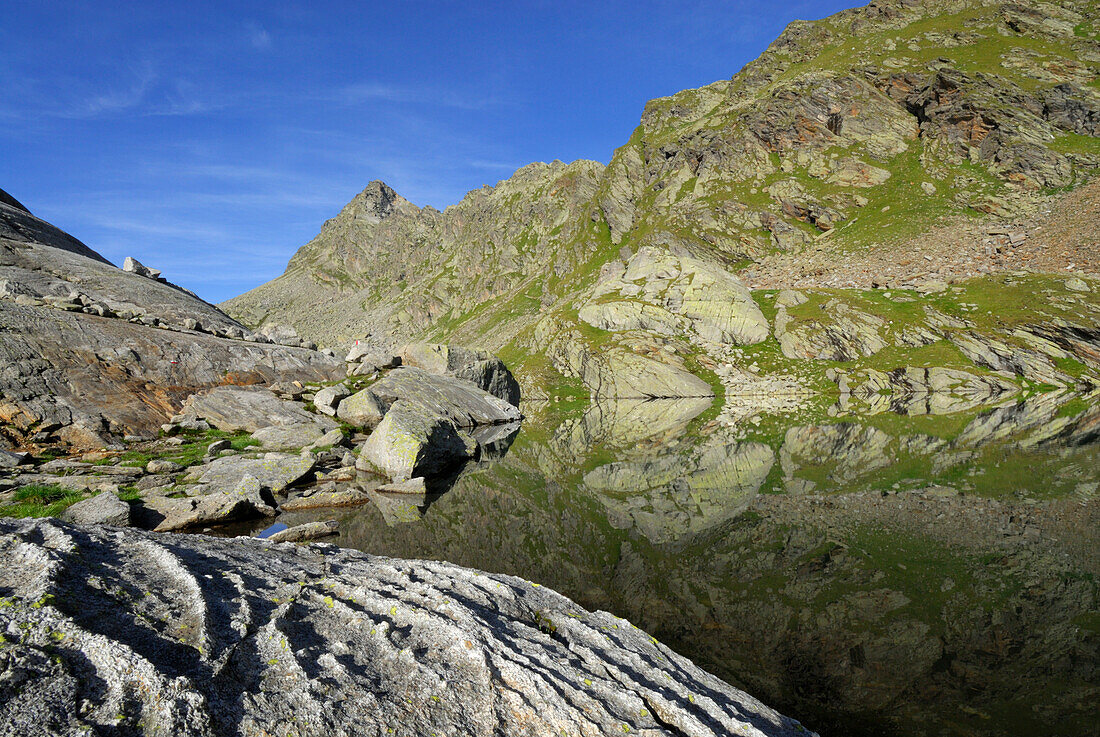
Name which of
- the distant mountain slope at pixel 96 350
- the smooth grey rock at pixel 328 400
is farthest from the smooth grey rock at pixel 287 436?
the distant mountain slope at pixel 96 350

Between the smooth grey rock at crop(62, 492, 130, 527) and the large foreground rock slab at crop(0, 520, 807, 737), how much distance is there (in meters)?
8.48

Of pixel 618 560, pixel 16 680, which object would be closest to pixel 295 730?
pixel 16 680

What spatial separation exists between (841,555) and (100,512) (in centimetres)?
2654

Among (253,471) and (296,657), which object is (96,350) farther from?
(296,657)

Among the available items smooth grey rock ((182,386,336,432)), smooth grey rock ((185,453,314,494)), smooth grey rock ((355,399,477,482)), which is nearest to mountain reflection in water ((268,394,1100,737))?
smooth grey rock ((355,399,477,482))

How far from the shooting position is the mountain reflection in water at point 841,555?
10.2m

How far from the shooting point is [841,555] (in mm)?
16406

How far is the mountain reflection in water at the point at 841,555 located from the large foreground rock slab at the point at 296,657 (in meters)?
3.19

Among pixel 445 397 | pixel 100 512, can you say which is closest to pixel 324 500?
pixel 100 512

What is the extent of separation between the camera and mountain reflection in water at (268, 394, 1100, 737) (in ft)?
33.4

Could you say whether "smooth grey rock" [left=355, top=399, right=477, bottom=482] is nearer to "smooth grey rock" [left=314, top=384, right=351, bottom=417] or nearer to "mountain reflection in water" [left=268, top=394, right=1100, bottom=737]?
"mountain reflection in water" [left=268, top=394, right=1100, bottom=737]

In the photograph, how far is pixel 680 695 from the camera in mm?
8477

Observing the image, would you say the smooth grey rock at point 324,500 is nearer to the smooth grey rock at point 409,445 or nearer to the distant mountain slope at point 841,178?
the smooth grey rock at point 409,445

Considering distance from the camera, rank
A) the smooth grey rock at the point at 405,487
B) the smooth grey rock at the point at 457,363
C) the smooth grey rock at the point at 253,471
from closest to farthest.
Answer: the smooth grey rock at the point at 253,471 → the smooth grey rock at the point at 405,487 → the smooth grey rock at the point at 457,363
